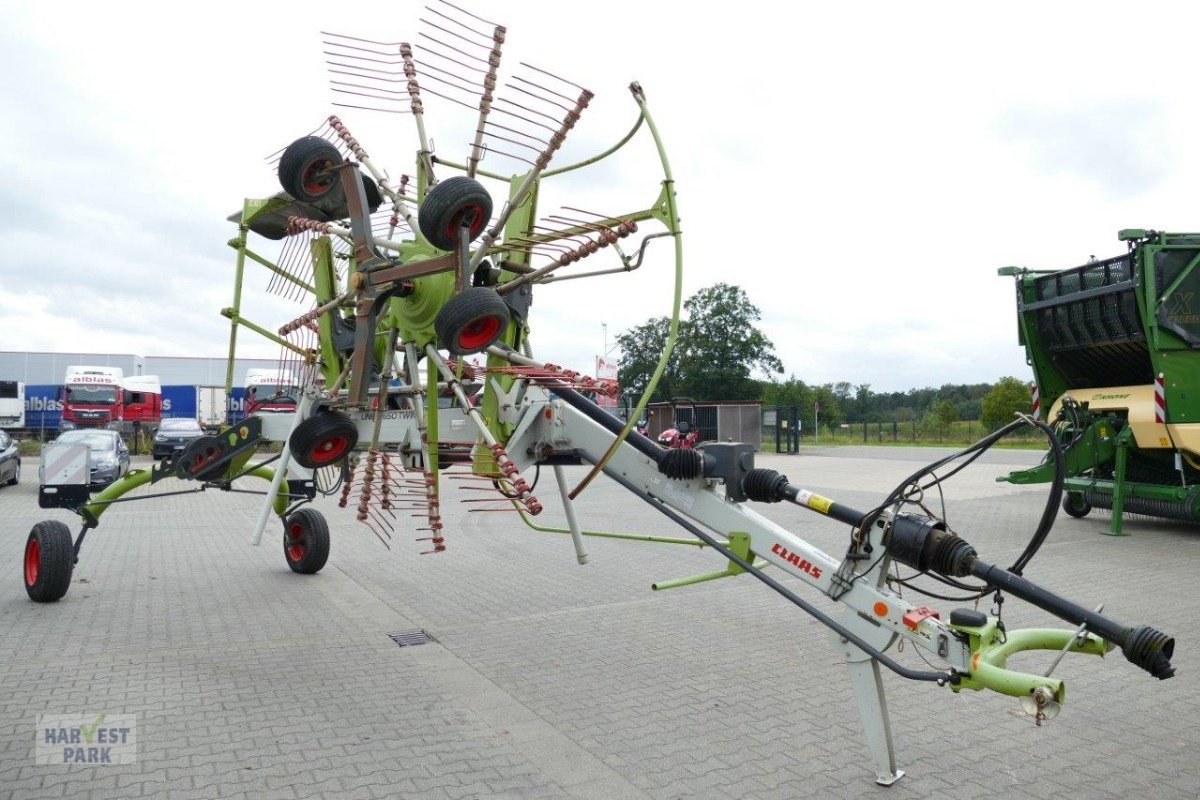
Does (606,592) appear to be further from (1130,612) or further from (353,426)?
(1130,612)

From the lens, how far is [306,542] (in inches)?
363

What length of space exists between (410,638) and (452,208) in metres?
3.81

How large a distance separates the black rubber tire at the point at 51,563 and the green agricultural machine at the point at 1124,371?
1000 centimetres

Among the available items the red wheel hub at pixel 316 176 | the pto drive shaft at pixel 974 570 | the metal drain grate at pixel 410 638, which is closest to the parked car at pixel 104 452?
the metal drain grate at pixel 410 638

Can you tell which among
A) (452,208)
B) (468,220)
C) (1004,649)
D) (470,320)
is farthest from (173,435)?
(1004,649)

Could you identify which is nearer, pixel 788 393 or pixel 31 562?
pixel 31 562

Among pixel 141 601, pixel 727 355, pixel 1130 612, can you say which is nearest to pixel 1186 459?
pixel 1130 612

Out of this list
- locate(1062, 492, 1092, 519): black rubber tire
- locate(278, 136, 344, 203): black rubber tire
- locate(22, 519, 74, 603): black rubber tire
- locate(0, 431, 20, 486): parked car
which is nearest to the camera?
locate(278, 136, 344, 203): black rubber tire

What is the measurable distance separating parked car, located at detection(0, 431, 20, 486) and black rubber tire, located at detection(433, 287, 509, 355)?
19.0 meters

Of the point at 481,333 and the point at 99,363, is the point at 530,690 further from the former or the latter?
the point at 99,363

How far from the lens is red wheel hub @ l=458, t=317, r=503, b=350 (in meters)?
4.24

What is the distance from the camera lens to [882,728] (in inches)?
160

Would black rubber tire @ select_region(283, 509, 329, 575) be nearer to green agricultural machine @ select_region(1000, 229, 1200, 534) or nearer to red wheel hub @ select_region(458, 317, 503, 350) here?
red wheel hub @ select_region(458, 317, 503, 350)

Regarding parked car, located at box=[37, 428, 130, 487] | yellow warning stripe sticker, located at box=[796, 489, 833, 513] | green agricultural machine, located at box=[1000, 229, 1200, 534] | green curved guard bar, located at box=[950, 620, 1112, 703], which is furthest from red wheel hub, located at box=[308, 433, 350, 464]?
parked car, located at box=[37, 428, 130, 487]
